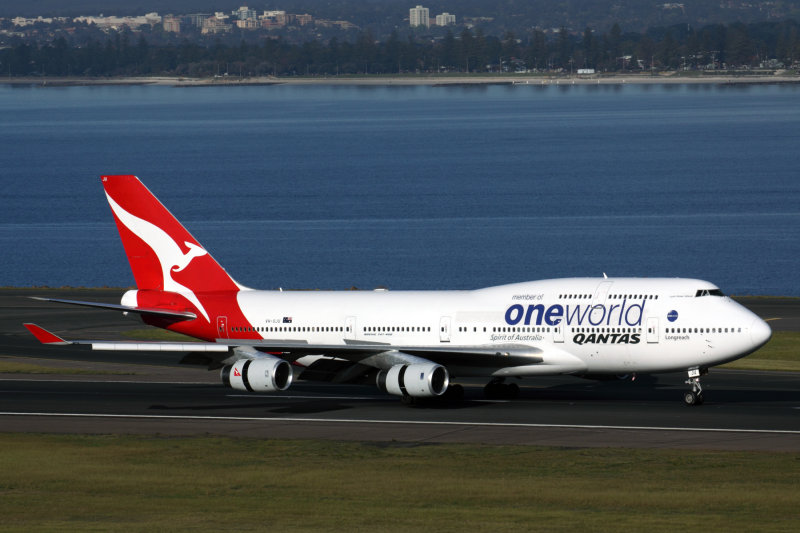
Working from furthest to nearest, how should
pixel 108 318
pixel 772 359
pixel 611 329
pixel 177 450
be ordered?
pixel 108 318
pixel 772 359
pixel 611 329
pixel 177 450

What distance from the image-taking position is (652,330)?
51.4m

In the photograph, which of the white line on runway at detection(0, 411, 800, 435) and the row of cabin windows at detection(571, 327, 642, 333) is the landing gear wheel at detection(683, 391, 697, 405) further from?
the white line on runway at detection(0, 411, 800, 435)

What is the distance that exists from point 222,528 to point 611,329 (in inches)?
896

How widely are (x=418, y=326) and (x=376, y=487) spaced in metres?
17.1

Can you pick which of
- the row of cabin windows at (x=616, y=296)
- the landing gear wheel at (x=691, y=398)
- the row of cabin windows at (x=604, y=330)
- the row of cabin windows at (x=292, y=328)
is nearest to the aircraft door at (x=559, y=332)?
the row of cabin windows at (x=604, y=330)

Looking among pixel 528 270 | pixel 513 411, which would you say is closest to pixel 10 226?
pixel 528 270

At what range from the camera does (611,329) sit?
51844 millimetres

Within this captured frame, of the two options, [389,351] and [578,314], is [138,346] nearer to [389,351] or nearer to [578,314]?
[389,351]

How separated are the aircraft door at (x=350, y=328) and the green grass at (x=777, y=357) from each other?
21107mm

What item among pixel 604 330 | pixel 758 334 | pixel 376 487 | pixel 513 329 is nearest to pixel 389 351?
pixel 513 329

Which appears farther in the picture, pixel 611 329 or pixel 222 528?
pixel 611 329

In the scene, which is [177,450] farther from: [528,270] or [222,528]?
[528,270]

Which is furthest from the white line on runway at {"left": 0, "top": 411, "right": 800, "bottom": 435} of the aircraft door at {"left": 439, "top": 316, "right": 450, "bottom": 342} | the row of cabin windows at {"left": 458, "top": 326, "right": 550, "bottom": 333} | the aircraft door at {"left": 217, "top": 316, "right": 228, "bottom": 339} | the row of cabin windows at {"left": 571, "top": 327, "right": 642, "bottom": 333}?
the aircraft door at {"left": 217, "top": 316, "right": 228, "bottom": 339}

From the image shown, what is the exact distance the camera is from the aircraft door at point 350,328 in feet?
185
